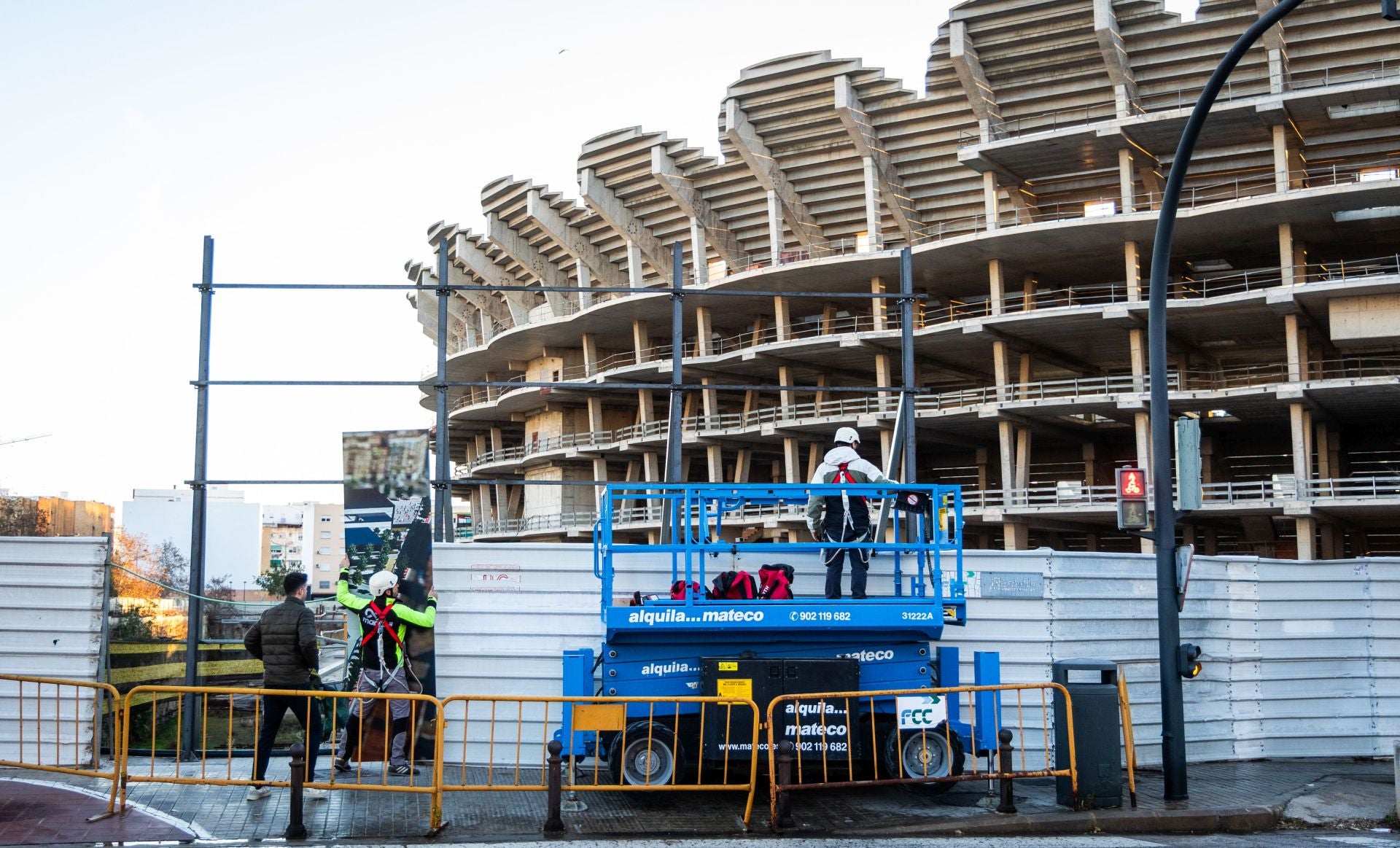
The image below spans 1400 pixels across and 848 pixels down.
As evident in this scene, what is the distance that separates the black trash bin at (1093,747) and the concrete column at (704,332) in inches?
1578

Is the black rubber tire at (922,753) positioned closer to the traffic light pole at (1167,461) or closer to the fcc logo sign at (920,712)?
the fcc logo sign at (920,712)

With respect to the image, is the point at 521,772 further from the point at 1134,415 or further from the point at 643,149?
the point at 643,149

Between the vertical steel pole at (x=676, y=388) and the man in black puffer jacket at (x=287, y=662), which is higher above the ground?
the vertical steel pole at (x=676, y=388)

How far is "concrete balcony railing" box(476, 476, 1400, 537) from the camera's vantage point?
37.3 meters

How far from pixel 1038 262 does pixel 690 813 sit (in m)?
36.6

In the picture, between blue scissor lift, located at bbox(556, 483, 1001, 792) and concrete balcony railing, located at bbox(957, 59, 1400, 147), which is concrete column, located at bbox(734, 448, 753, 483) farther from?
blue scissor lift, located at bbox(556, 483, 1001, 792)

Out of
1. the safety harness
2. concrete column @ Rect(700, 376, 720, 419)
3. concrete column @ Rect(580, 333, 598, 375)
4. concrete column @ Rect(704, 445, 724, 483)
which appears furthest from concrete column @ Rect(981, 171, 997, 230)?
the safety harness

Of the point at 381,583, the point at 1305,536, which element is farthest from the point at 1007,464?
the point at 381,583

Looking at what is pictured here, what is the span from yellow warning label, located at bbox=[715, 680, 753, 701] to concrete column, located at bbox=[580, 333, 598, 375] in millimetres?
45743

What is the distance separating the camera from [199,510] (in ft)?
38.8

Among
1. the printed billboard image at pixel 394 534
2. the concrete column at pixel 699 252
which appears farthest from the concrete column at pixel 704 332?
the printed billboard image at pixel 394 534

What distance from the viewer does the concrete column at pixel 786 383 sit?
48.1 m

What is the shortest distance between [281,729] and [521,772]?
2.49 metres

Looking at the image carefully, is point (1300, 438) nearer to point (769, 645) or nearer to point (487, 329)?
point (769, 645)
